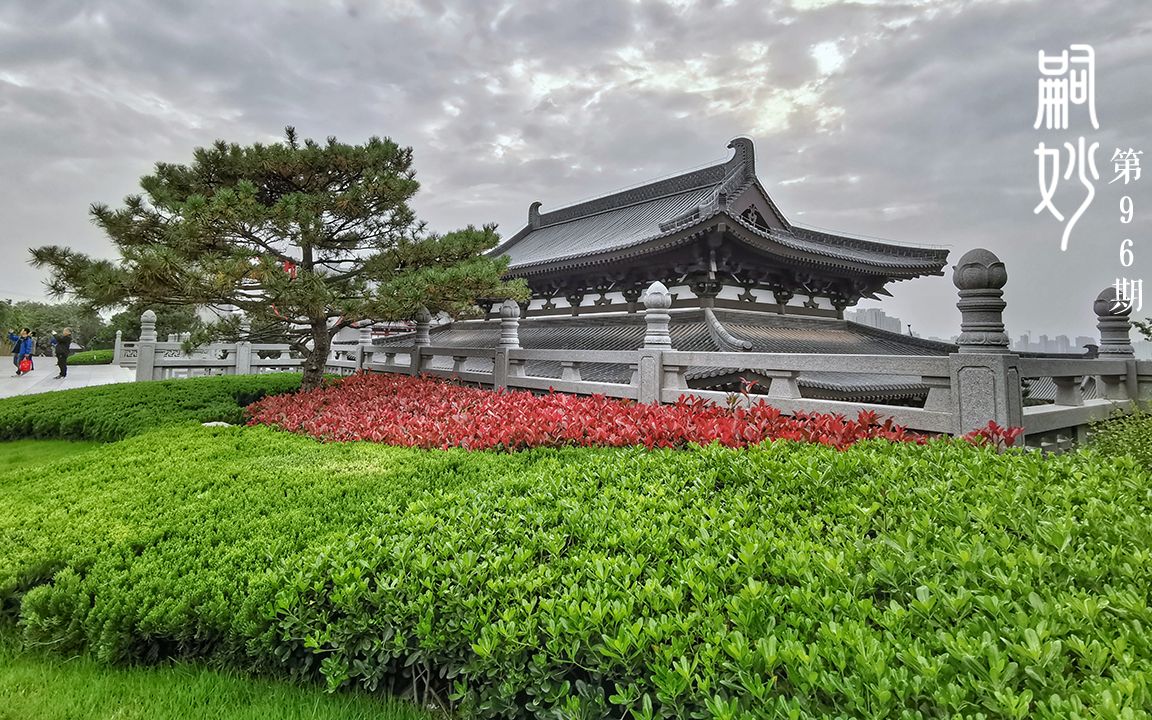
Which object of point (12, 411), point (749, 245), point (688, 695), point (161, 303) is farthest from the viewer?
point (749, 245)

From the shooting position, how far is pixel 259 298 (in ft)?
24.2

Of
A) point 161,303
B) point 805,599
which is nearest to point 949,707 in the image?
point 805,599

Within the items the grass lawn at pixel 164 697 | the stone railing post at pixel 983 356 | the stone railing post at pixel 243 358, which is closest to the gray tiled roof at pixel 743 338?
the stone railing post at pixel 983 356

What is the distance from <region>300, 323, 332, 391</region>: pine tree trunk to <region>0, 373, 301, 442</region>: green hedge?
41.5 inches

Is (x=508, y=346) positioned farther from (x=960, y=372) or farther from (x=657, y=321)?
(x=960, y=372)

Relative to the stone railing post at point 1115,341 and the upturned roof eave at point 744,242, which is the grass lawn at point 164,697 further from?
the stone railing post at point 1115,341

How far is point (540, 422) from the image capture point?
4.71 metres

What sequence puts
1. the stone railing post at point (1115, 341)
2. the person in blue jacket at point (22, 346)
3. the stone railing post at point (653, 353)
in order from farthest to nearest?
1. the person in blue jacket at point (22, 346)
2. the stone railing post at point (653, 353)
3. the stone railing post at point (1115, 341)

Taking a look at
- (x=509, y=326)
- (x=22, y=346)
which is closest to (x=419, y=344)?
(x=509, y=326)

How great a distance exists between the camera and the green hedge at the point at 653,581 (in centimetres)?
127

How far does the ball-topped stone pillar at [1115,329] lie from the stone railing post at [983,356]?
380cm

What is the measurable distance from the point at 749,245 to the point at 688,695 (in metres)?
8.26

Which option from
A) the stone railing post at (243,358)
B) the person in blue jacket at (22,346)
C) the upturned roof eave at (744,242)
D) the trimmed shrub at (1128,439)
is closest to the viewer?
the trimmed shrub at (1128,439)

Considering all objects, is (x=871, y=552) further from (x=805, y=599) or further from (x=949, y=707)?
(x=949, y=707)
